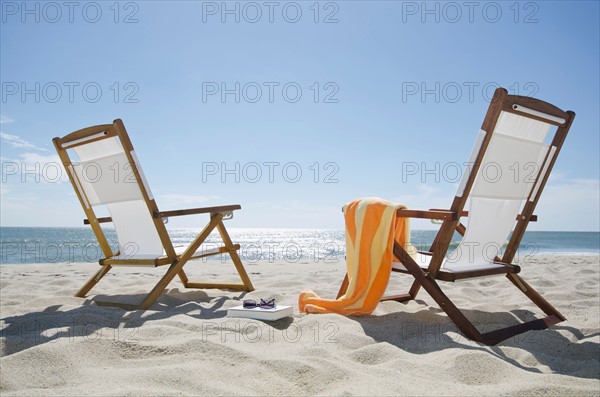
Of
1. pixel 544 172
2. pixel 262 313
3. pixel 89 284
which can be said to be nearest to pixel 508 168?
pixel 544 172

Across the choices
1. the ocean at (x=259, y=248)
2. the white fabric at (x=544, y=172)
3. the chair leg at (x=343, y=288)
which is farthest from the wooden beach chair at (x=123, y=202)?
the white fabric at (x=544, y=172)

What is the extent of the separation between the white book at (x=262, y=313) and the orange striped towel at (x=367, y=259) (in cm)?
28

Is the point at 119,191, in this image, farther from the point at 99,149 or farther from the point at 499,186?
the point at 499,186

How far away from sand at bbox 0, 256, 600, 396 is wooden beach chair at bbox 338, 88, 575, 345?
0.70 ft

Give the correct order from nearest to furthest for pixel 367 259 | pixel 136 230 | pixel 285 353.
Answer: pixel 285 353 < pixel 367 259 < pixel 136 230

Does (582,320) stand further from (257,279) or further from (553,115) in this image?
(257,279)

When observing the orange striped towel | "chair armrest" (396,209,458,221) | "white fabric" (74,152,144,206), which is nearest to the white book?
the orange striped towel

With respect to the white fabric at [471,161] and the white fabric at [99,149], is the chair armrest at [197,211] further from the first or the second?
the white fabric at [471,161]

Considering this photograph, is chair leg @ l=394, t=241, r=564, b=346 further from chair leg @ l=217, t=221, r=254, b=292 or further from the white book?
chair leg @ l=217, t=221, r=254, b=292

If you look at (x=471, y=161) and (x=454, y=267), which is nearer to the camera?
(x=471, y=161)

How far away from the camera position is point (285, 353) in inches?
81.7

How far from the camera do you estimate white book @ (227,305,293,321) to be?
275 cm

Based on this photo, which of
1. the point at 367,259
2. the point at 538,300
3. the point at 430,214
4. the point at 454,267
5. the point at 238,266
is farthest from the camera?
the point at 238,266

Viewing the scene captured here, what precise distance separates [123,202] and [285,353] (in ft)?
7.45
